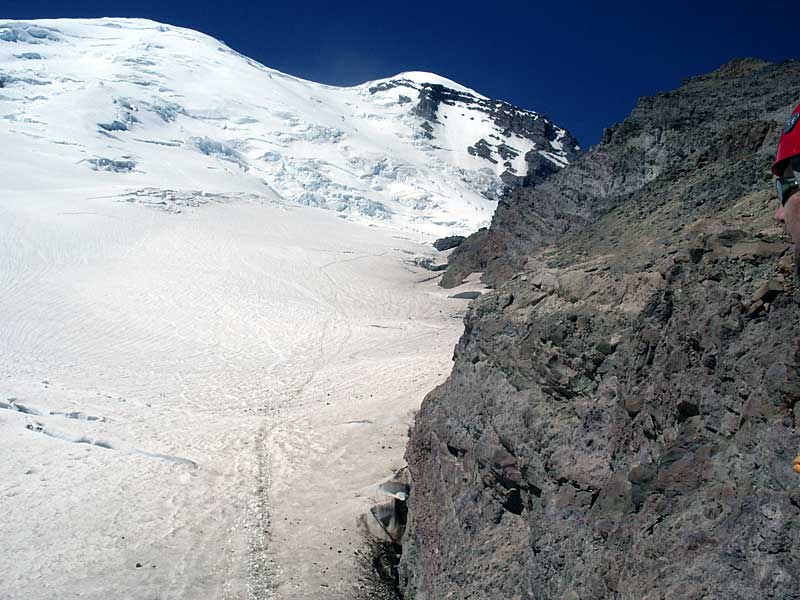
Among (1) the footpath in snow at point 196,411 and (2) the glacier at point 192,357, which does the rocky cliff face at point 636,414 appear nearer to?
(1) the footpath in snow at point 196,411

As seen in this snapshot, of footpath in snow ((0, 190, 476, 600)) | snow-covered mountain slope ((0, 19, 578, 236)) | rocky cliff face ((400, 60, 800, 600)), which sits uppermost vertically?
snow-covered mountain slope ((0, 19, 578, 236))

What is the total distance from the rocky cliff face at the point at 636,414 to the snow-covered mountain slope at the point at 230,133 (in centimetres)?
3720

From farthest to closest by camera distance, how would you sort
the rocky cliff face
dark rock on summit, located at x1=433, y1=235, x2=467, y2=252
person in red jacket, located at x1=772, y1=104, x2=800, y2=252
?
dark rock on summit, located at x1=433, y1=235, x2=467, y2=252 < the rocky cliff face < person in red jacket, located at x1=772, y1=104, x2=800, y2=252

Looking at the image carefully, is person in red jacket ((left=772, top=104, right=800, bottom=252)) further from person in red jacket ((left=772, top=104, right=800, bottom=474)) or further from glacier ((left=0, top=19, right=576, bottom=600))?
glacier ((left=0, top=19, right=576, bottom=600))

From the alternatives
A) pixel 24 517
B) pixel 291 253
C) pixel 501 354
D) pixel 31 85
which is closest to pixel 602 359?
pixel 501 354

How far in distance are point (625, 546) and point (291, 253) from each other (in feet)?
101

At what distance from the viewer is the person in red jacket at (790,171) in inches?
119

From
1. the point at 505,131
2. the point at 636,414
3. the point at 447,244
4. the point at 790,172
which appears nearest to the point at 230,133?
the point at 447,244

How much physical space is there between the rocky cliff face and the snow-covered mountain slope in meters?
37.2

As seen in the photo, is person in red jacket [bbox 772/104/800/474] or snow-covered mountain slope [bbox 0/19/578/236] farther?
snow-covered mountain slope [bbox 0/19/578/236]

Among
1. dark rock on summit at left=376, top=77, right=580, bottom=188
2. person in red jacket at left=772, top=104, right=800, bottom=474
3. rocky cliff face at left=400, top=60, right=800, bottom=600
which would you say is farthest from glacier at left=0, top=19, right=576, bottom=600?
dark rock on summit at left=376, top=77, right=580, bottom=188

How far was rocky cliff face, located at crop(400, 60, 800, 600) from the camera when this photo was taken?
11.6 feet

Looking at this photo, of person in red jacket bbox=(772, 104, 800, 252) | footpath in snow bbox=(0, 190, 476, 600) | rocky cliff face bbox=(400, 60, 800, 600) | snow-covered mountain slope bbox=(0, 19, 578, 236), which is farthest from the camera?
snow-covered mountain slope bbox=(0, 19, 578, 236)

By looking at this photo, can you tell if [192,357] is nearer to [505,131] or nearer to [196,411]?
[196,411]
